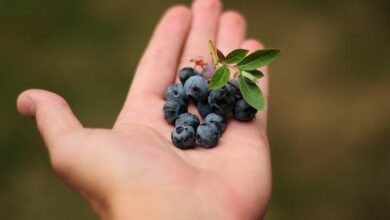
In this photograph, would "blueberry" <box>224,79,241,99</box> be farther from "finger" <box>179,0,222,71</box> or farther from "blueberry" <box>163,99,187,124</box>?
"finger" <box>179,0,222,71</box>

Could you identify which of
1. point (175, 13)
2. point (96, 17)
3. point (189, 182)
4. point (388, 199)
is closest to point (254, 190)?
point (189, 182)

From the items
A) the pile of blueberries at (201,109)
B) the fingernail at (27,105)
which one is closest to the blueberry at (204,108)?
the pile of blueberries at (201,109)

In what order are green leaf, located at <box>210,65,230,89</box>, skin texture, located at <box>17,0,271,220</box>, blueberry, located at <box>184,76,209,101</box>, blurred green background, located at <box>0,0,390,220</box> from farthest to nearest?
blurred green background, located at <box>0,0,390,220</box>
blueberry, located at <box>184,76,209,101</box>
green leaf, located at <box>210,65,230,89</box>
skin texture, located at <box>17,0,271,220</box>

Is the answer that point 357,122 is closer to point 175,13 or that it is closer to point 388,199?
point 388,199

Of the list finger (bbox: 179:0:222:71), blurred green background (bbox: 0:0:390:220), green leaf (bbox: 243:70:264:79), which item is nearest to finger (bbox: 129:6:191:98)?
finger (bbox: 179:0:222:71)

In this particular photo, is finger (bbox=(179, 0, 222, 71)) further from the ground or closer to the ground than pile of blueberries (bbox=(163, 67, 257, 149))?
further from the ground

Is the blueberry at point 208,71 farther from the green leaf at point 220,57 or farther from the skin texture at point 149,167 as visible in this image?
the skin texture at point 149,167
